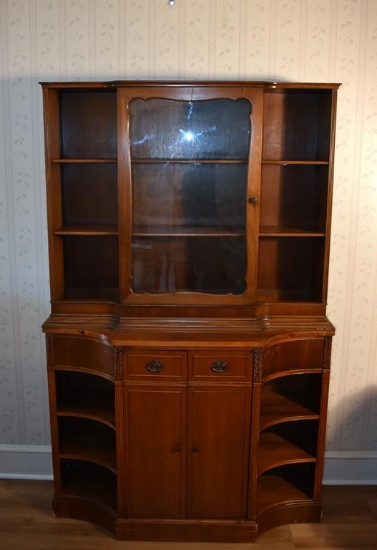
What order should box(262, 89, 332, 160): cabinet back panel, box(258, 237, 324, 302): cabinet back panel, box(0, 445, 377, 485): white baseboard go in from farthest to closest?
box(0, 445, 377, 485): white baseboard
box(258, 237, 324, 302): cabinet back panel
box(262, 89, 332, 160): cabinet back panel

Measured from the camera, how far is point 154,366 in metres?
2.17

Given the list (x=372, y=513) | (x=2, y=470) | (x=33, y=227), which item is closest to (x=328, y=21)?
(x=33, y=227)

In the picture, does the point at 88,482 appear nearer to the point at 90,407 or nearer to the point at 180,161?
the point at 90,407

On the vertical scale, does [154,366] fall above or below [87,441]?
above

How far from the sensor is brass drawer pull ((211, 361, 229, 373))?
2.16 m

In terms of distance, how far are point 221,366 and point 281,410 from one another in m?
0.43

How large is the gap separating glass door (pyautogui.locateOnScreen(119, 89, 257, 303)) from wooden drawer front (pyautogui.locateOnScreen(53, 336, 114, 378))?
0.27m

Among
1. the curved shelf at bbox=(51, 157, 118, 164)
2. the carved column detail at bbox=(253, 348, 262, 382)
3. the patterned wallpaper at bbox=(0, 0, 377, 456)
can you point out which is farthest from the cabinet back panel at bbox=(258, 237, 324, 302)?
the curved shelf at bbox=(51, 157, 118, 164)

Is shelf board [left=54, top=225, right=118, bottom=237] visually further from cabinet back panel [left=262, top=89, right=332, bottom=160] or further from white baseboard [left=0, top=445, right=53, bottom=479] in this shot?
white baseboard [left=0, top=445, right=53, bottom=479]

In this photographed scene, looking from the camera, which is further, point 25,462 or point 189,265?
point 25,462

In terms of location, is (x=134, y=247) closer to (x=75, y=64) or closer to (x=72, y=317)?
(x=72, y=317)

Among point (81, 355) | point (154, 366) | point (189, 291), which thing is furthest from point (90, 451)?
point (189, 291)

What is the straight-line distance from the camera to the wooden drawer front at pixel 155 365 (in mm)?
2156

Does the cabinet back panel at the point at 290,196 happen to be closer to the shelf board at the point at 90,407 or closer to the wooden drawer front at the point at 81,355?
the wooden drawer front at the point at 81,355
